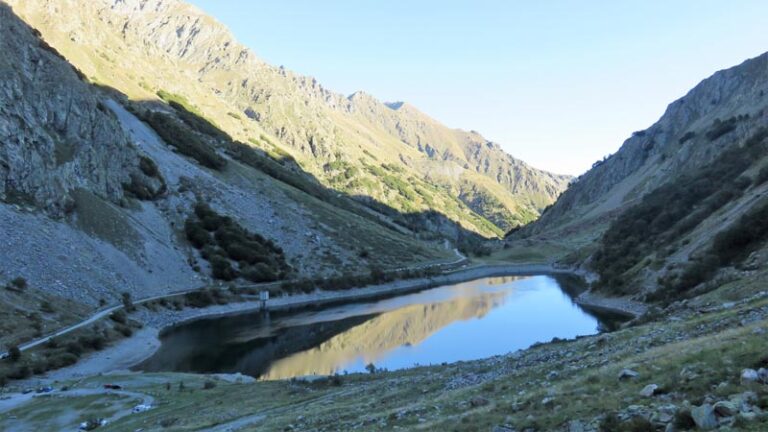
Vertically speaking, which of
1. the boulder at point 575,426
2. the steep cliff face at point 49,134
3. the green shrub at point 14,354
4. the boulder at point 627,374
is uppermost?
the steep cliff face at point 49,134

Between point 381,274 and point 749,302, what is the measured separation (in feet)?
306

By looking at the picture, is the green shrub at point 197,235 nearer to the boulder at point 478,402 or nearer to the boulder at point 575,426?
the boulder at point 478,402

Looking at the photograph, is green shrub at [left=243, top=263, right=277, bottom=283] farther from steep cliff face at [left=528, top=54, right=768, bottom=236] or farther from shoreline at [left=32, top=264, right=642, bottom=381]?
steep cliff face at [left=528, top=54, right=768, bottom=236]

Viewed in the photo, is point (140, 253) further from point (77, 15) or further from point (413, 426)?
point (77, 15)

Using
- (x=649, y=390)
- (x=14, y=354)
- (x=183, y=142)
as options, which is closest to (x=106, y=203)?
(x=14, y=354)

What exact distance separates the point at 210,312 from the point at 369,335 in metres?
25.9

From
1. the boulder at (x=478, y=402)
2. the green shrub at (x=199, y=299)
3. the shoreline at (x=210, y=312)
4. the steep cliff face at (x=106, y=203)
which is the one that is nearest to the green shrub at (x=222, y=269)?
the steep cliff face at (x=106, y=203)

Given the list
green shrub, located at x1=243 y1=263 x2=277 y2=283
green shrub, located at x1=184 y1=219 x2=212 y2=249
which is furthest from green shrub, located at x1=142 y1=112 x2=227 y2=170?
green shrub, located at x1=243 y1=263 x2=277 y2=283

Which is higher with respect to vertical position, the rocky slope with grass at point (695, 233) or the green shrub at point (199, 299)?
the rocky slope with grass at point (695, 233)

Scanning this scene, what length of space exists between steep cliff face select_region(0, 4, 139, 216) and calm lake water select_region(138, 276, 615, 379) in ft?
99.6

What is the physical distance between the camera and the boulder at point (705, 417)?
826cm

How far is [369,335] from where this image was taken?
66.9 meters

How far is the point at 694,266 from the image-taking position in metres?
43.9

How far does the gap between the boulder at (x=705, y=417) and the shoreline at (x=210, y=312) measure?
46.5 m
